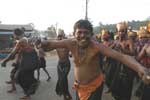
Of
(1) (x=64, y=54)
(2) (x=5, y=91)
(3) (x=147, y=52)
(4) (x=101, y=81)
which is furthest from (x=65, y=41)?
(2) (x=5, y=91)

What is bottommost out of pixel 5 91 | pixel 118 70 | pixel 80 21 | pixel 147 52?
pixel 5 91

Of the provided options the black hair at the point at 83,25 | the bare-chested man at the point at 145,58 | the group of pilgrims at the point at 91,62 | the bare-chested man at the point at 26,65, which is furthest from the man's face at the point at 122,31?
the bare-chested man at the point at 26,65

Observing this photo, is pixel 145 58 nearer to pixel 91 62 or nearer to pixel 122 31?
pixel 122 31

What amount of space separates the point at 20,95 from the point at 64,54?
1.74 meters

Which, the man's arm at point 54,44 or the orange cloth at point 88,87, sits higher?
the man's arm at point 54,44

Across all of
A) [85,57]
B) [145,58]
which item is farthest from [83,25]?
[145,58]

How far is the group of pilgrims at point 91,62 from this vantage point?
5.64 metres

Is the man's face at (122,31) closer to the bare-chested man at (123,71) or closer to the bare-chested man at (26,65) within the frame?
the bare-chested man at (123,71)

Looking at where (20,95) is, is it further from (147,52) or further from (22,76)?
(147,52)

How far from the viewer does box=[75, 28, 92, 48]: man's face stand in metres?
5.62

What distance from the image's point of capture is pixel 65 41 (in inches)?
233

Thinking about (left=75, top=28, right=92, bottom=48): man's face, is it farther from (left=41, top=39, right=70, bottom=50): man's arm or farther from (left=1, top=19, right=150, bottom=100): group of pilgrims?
(left=41, top=39, right=70, bottom=50): man's arm

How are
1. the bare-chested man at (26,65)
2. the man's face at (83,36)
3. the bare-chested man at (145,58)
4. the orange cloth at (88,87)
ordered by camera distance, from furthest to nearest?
the bare-chested man at (26,65), the bare-chested man at (145,58), the orange cloth at (88,87), the man's face at (83,36)

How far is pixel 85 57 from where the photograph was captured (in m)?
5.79
